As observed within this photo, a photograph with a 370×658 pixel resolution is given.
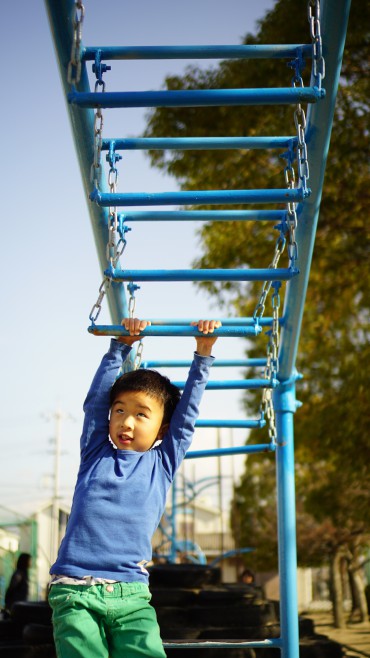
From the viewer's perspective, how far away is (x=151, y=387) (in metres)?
2.48

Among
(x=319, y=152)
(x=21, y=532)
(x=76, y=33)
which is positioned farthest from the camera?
(x=21, y=532)

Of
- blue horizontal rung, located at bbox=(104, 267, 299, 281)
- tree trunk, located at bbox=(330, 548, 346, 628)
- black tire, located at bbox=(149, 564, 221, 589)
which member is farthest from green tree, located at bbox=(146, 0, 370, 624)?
tree trunk, located at bbox=(330, 548, 346, 628)

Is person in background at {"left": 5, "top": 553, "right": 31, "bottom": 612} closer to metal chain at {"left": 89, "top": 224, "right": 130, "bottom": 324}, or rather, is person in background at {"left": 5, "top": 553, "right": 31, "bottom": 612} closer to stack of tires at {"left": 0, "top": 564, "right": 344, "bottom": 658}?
stack of tires at {"left": 0, "top": 564, "right": 344, "bottom": 658}

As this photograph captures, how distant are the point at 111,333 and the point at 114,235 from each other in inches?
12.4

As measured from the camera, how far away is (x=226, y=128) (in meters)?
6.88

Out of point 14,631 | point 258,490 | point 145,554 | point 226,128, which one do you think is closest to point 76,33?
point 145,554

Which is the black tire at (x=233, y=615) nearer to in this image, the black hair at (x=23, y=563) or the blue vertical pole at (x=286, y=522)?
the blue vertical pole at (x=286, y=522)

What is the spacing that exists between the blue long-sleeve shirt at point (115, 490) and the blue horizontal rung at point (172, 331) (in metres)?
0.08

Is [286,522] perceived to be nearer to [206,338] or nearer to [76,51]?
[206,338]

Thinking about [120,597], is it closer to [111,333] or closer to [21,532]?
[111,333]

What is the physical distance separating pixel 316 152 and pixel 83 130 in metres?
0.71

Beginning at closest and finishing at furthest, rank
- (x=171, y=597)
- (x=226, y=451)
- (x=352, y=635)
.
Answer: (x=226, y=451) < (x=171, y=597) < (x=352, y=635)

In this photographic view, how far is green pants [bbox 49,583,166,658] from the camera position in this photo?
2.09 meters

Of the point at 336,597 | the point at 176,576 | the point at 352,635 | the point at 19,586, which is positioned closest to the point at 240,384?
the point at 176,576
